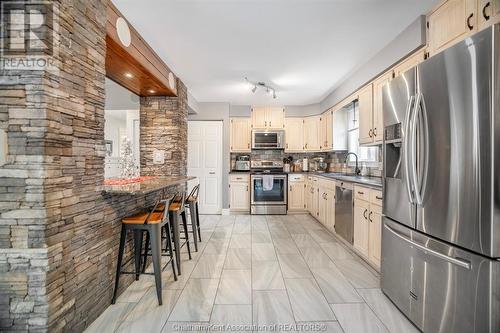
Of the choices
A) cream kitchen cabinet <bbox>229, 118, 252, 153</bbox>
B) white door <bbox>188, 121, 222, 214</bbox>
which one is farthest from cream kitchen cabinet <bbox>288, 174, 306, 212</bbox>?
white door <bbox>188, 121, 222, 214</bbox>

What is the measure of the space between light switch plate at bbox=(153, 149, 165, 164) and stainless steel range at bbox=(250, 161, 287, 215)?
2.18 m

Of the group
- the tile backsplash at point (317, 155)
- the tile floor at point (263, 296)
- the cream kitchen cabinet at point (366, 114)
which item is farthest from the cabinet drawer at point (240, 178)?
the cream kitchen cabinet at point (366, 114)

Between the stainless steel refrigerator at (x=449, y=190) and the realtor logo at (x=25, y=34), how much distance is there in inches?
95.9

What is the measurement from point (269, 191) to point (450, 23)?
13.3 ft

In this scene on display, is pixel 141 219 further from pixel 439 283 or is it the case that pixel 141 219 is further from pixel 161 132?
pixel 439 283

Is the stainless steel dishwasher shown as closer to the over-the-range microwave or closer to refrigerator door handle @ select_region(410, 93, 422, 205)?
refrigerator door handle @ select_region(410, 93, 422, 205)

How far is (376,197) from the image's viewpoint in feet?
8.38

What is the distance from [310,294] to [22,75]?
2.68 meters

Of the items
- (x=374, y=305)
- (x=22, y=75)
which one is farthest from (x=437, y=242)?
(x=22, y=75)

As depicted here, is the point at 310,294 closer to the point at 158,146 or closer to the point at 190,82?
the point at 158,146

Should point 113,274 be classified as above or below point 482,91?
below

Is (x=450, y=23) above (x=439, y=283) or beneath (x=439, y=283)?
above

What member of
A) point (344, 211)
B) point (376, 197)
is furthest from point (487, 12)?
point (344, 211)

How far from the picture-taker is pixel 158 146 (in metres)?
3.81
